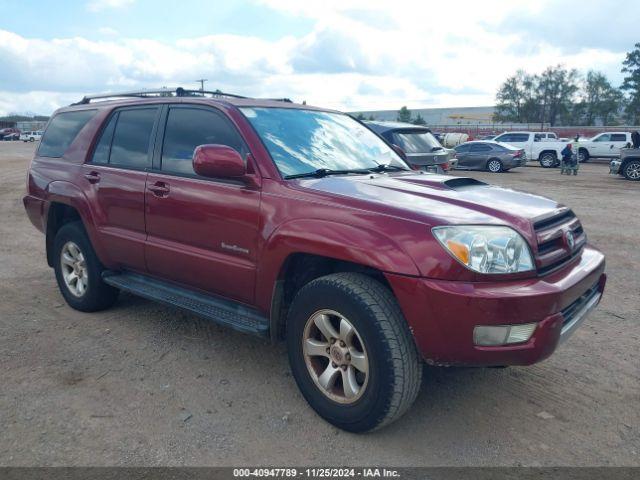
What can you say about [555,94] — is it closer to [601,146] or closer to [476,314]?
[601,146]

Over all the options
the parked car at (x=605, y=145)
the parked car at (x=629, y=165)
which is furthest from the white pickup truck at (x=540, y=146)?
the parked car at (x=629, y=165)

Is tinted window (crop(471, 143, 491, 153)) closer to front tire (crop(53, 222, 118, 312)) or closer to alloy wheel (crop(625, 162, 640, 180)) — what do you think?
alloy wheel (crop(625, 162, 640, 180))

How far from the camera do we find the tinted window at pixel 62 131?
5.10 m

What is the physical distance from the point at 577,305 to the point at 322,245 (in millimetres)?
1499

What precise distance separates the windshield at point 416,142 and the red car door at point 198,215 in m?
7.04

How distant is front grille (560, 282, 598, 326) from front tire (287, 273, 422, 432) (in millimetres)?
834

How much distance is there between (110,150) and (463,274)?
3.22 meters

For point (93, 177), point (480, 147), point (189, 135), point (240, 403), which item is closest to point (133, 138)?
point (93, 177)

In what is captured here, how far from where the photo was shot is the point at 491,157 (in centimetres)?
2303

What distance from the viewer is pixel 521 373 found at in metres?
3.90

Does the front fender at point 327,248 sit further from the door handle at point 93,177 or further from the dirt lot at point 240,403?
the door handle at point 93,177

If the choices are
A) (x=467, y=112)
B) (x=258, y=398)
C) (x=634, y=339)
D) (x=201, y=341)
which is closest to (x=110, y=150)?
(x=201, y=341)

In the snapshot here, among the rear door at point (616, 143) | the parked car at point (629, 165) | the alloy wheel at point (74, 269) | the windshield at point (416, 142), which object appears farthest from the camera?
the rear door at point (616, 143)

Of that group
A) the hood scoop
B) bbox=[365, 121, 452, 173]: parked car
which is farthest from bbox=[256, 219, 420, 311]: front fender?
bbox=[365, 121, 452, 173]: parked car
